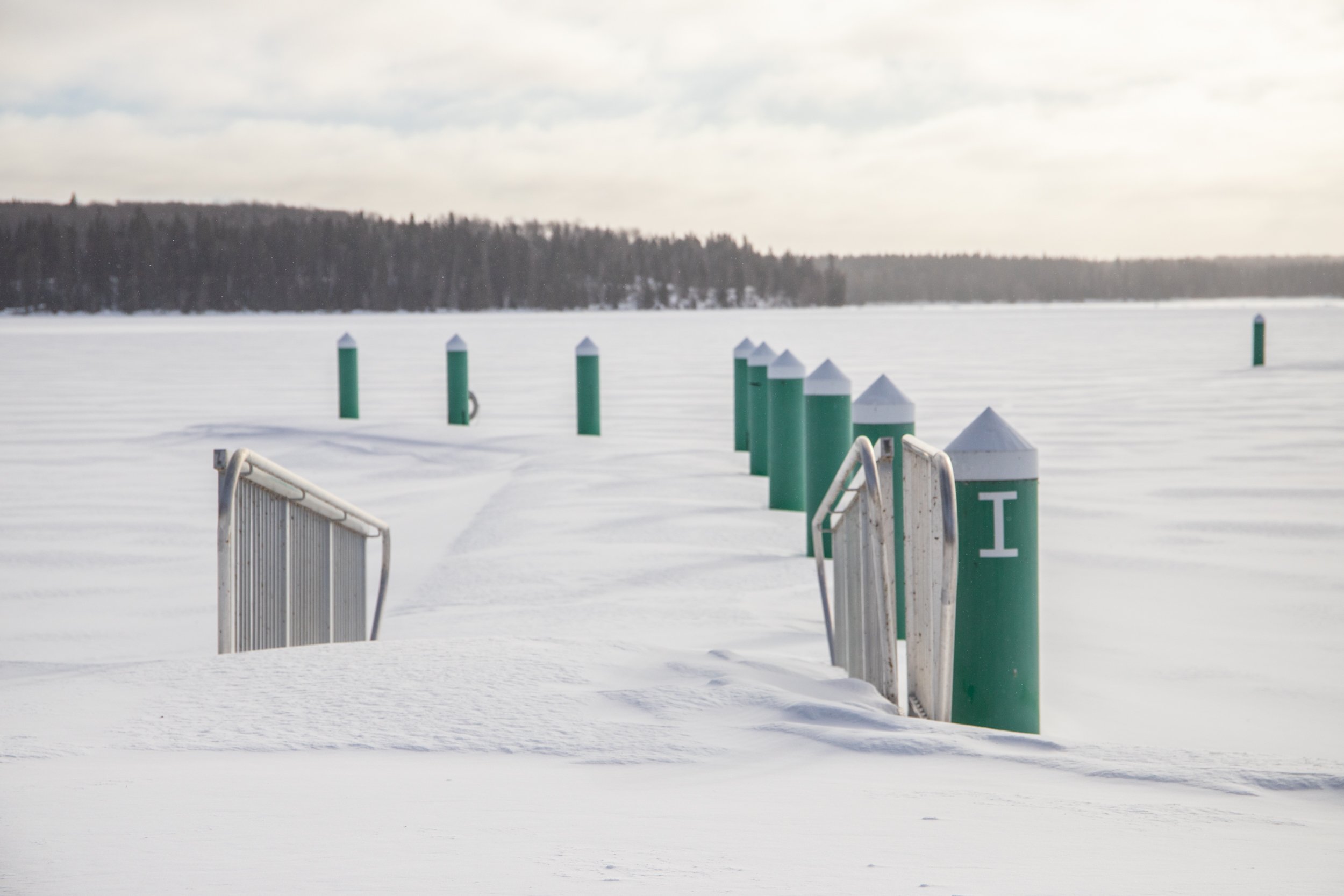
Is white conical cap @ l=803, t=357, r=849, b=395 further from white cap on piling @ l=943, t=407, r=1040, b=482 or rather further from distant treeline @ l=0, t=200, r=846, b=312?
distant treeline @ l=0, t=200, r=846, b=312

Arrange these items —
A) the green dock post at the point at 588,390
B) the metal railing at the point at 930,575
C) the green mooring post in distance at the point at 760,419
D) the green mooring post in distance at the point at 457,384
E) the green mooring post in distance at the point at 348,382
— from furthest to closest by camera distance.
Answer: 1. the green mooring post in distance at the point at 348,382
2. the green mooring post in distance at the point at 457,384
3. the green dock post at the point at 588,390
4. the green mooring post in distance at the point at 760,419
5. the metal railing at the point at 930,575

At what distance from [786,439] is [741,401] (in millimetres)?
3816

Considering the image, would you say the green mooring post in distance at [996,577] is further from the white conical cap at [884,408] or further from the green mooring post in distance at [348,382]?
the green mooring post in distance at [348,382]

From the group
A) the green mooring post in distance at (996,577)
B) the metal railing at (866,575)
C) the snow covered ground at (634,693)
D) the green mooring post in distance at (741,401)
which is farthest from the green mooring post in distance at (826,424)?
the green mooring post in distance at (741,401)

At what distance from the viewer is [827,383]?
8172mm

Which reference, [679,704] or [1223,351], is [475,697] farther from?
[1223,351]

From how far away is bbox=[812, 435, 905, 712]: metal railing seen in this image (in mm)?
4355

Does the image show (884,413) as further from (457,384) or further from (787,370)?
(457,384)

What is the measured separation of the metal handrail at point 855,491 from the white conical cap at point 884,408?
1.14m

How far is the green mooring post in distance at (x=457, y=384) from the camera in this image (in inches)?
638

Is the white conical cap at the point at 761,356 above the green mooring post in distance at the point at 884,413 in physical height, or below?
above

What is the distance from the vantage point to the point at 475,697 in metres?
4.18

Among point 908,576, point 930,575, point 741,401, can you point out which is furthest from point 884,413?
point 741,401

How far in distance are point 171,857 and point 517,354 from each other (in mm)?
34921
